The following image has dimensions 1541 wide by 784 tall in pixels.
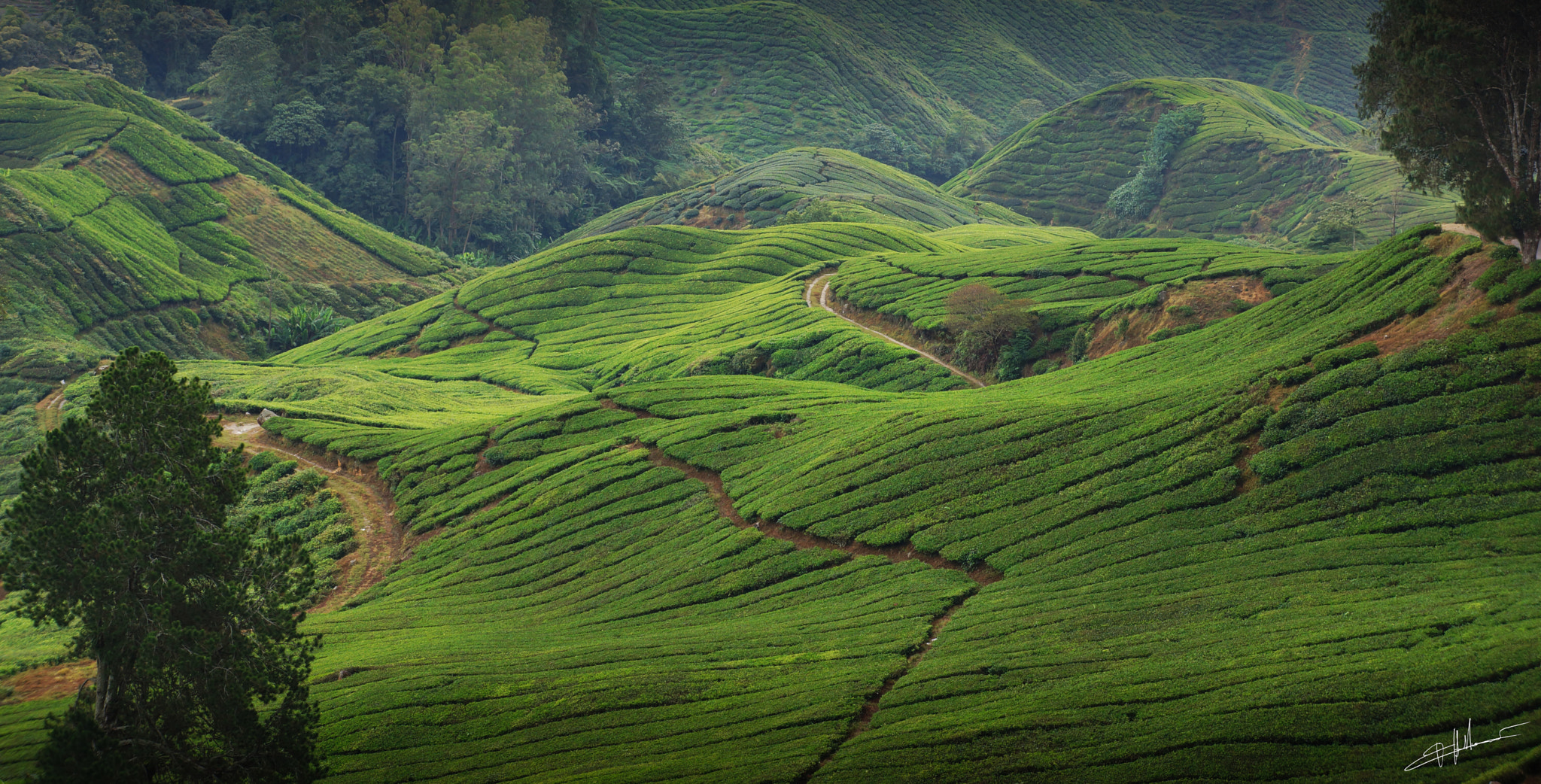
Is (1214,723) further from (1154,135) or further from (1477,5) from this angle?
(1154,135)

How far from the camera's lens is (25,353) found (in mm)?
77500

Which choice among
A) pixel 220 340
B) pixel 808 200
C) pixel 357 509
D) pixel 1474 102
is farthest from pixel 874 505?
pixel 808 200

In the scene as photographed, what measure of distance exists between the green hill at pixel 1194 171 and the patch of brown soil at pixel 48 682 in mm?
123258

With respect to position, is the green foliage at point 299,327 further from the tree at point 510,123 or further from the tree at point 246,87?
the tree at point 246,87

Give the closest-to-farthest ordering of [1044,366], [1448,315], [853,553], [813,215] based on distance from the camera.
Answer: [1448,315]
[853,553]
[1044,366]
[813,215]

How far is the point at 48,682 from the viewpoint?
117ft

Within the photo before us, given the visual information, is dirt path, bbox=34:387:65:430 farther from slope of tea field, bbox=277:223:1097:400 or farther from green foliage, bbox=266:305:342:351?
green foliage, bbox=266:305:342:351

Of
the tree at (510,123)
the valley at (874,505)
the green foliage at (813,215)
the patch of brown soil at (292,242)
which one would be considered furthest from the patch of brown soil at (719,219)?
the patch of brown soil at (292,242)

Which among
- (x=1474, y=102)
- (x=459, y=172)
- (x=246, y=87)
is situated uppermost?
(x=1474, y=102)

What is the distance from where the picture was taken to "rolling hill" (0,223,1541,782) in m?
22.2

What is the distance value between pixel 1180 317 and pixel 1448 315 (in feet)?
73.4

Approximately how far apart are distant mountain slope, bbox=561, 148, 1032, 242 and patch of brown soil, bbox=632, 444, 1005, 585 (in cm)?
7888

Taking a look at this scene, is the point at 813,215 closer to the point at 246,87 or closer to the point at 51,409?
the point at 51,409

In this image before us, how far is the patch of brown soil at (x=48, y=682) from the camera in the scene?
34.4 metres
